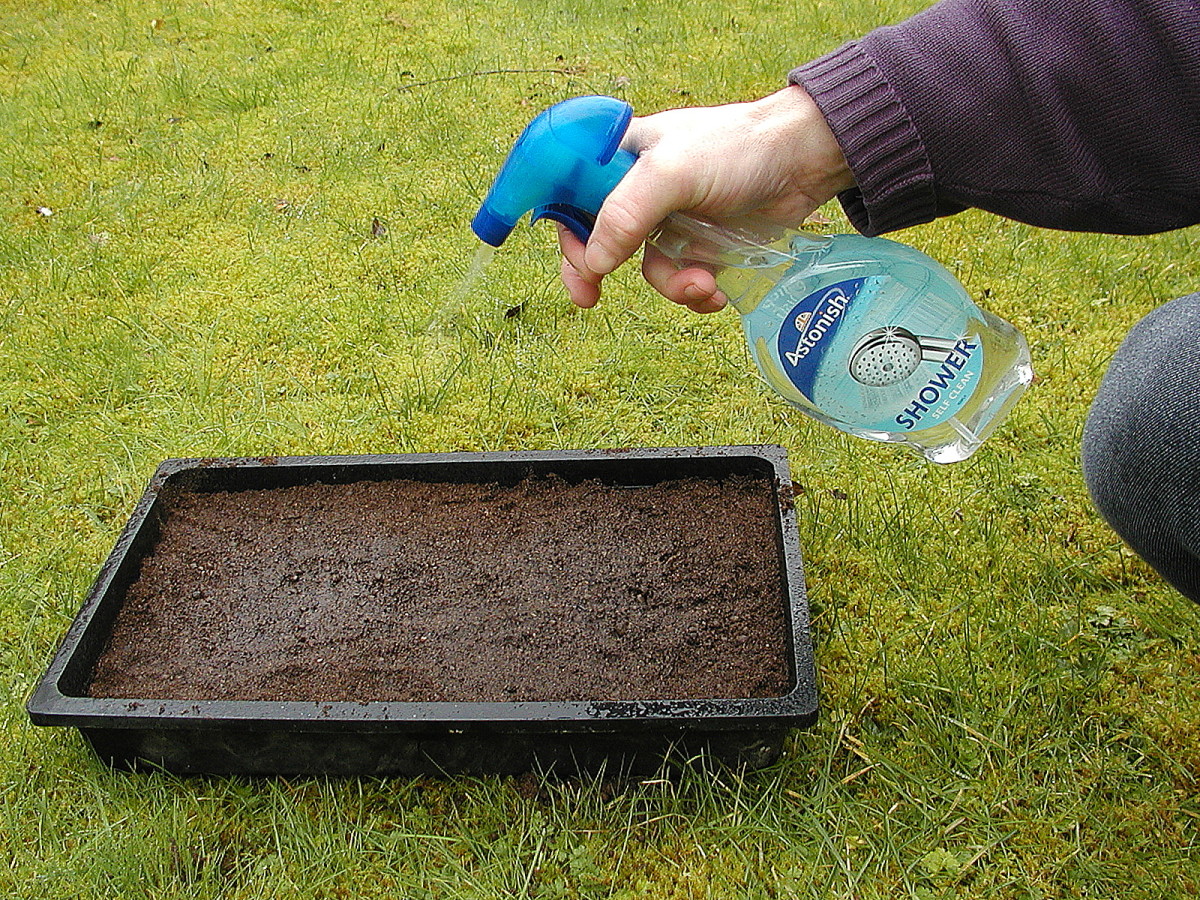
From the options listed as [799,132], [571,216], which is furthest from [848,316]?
[571,216]

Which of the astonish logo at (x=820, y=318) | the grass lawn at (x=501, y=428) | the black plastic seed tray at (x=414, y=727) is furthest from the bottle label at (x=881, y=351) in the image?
the grass lawn at (x=501, y=428)

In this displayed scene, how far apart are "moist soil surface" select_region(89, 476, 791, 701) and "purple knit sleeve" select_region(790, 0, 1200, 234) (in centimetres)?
73

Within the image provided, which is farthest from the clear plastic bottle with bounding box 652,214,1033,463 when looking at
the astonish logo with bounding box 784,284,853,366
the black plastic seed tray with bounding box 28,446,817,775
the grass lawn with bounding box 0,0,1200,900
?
the grass lawn with bounding box 0,0,1200,900

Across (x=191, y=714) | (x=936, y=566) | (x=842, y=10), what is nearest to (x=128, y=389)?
(x=191, y=714)

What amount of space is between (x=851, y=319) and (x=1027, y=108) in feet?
1.03

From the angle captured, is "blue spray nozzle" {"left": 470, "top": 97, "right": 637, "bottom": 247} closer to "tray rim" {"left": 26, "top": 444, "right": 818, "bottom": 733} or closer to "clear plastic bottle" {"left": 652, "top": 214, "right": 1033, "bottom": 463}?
"clear plastic bottle" {"left": 652, "top": 214, "right": 1033, "bottom": 463}

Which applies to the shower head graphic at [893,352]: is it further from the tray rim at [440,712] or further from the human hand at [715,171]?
the tray rim at [440,712]

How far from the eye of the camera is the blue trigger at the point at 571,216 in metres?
1.26

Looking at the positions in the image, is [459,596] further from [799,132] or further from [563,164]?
[799,132]

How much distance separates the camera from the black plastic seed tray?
1.44 metres

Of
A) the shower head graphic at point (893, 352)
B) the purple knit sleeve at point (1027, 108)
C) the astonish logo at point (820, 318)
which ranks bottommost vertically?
the shower head graphic at point (893, 352)

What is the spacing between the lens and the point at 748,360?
248 centimetres

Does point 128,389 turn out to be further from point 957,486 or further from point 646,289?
point 957,486

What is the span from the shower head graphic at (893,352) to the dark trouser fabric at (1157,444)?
22 cm
